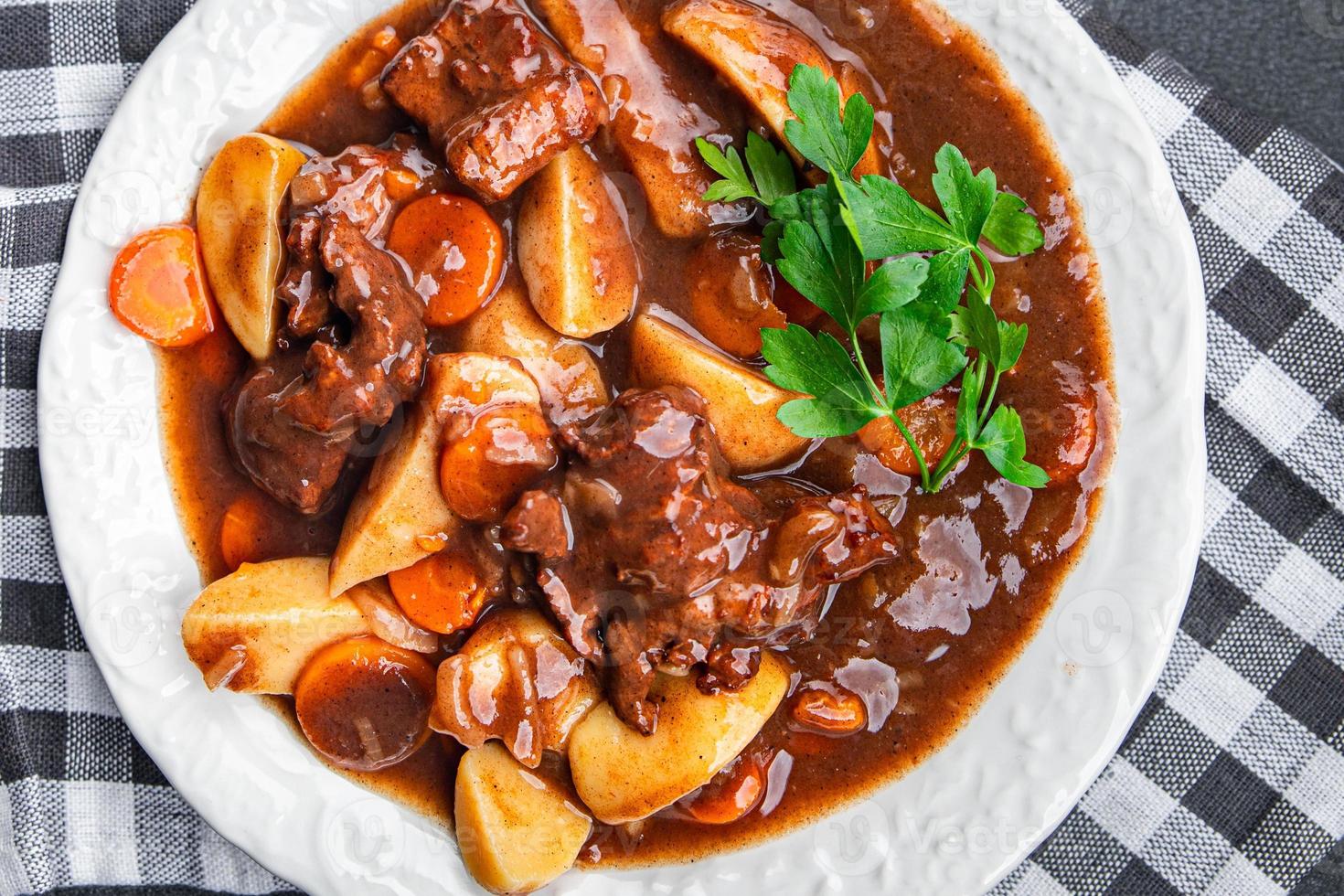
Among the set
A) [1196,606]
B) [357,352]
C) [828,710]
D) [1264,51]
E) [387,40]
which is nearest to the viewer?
[357,352]

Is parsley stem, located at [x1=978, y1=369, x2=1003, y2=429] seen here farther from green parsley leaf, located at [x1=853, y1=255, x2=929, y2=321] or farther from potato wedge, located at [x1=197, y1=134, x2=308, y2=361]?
potato wedge, located at [x1=197, y1=134, x2=308, y2=361]

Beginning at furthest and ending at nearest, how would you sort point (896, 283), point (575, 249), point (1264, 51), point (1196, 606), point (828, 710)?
point (1264, 51) < point (1196, 606) < point (828, 710) < point (575, 249) < point (896, 283)

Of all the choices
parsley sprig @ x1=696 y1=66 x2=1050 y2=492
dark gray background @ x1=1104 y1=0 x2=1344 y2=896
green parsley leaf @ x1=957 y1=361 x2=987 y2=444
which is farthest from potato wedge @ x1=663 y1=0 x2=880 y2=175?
dark gray background @ x1=1104 y1=0 x2=1344 y2=896

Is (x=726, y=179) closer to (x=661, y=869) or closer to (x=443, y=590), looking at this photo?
(x=443, y=590)

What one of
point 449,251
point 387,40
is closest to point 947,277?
point 449,251

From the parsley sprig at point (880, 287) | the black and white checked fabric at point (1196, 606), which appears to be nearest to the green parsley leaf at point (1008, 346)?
the parsley sprig at point (880, 287)

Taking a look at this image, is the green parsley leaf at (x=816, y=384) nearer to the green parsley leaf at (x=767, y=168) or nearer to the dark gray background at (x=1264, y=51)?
the green parsley leaf at (x=767, y=168)
